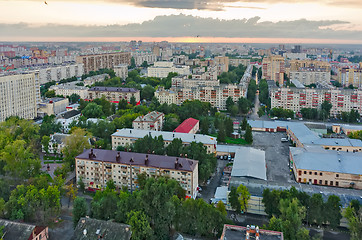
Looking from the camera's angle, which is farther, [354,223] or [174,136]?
[174,136]

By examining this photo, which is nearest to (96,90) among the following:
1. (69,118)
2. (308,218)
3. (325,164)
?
(69,118)

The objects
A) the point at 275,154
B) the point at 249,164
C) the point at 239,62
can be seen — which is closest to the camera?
the point at 249,164

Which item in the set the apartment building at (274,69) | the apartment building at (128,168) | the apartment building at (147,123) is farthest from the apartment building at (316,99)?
the apartment building at (128,168)

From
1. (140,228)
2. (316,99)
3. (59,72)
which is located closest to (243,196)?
(140,228)

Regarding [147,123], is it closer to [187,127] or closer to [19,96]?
[187,127]

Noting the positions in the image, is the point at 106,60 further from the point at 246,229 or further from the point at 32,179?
the point at 246,229

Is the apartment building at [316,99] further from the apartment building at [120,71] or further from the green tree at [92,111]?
the apartment building at [120,71]

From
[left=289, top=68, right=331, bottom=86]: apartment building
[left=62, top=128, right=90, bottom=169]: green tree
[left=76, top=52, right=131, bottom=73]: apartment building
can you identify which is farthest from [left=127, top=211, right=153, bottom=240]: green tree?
[left=76, top=52, right=131, bottom=73]: apartment building
